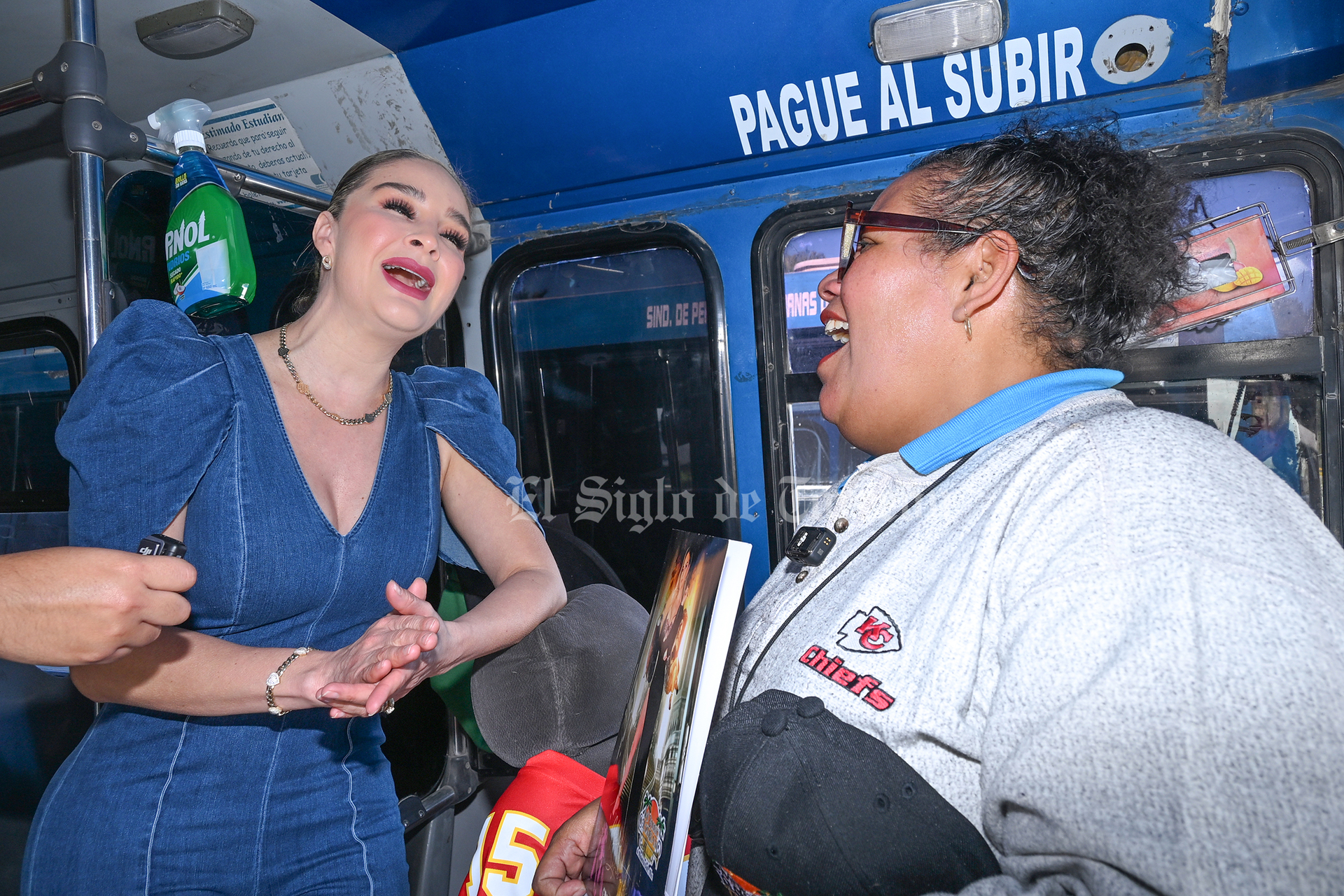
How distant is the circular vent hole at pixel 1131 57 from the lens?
1.78 meters

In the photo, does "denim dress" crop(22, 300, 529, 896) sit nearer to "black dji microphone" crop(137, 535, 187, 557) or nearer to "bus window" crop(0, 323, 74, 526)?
"black dji microphone" crop(137, 535, 187, 557)

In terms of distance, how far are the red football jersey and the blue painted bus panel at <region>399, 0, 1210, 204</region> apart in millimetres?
1721

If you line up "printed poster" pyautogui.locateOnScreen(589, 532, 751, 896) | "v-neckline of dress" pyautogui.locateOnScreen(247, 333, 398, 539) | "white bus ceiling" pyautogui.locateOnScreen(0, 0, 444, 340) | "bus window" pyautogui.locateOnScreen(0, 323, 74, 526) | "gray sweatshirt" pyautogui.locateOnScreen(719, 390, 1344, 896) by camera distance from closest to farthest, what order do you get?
1. "gray sweatshirt" pyautogui.locateOnScreen(719, 390, 1344, 896)
2. "printed poster" pyautogui.locateOnScreen(589, 532, 751, 896)
3. "v-neckline of dress" pyautogui.locateOnScreen(247, 333, 398, 539)
4. "white bus ceiling" pyautogui.locateOnScreen(0, 0, 444, 340)
5. "bus window" pyautogui.locateOnScreen(0, 323, 74, 526)

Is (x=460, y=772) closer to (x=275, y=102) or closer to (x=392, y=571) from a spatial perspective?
(x=392, y=571)

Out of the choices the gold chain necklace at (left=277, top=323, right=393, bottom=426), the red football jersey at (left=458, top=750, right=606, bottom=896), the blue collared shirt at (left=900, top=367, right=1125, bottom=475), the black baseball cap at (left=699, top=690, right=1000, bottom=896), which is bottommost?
the red football jersey at (left=458, top=750, right=606, bottom=896)

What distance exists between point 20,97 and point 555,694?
187 cm

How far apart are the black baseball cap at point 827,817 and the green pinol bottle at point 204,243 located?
1491mm

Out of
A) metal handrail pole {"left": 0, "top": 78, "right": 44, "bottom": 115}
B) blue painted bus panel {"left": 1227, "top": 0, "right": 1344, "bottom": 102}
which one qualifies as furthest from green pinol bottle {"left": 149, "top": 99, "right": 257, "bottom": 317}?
blue painted bus panel {"left": 1227, "top": 0, "right": 1344, "bottom": 102}

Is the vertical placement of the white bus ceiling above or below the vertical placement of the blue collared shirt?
above

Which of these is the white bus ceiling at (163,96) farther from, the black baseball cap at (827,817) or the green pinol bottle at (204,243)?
the black baseball cap at (827,817)

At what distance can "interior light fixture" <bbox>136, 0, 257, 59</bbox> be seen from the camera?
1872mm

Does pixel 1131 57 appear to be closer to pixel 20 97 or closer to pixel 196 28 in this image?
pixel 196 28

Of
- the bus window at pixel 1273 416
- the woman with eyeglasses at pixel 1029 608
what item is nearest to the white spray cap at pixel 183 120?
the woman with eyeglasses at pixel 1029 608

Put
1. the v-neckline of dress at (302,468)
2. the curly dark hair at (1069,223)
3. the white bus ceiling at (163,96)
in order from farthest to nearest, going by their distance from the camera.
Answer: the white bus ceiling at (163,96) < the v-neckline of dress at (302,468) < the curly dark hair at (1069,223)
